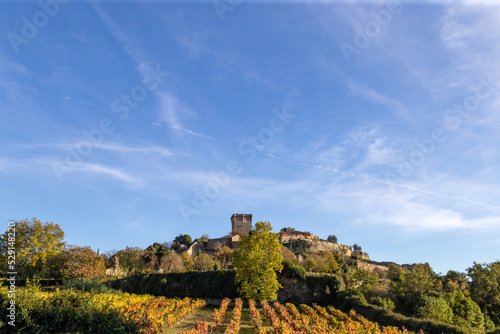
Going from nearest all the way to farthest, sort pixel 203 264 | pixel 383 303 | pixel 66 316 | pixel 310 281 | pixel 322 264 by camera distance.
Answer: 1. pixel 66 316
2. pixel 383 303
3. pixel 310 281
4. pixel 322 264
5. pixel 203 264

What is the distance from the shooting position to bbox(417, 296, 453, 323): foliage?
2166 centimetres

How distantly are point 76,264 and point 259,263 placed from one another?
2334cm

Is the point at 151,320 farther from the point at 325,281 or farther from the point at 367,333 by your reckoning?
the point at 325,281

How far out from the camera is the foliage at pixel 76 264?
35750mm

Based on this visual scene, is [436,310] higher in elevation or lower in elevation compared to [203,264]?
lower

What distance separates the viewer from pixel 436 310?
72.3 feet

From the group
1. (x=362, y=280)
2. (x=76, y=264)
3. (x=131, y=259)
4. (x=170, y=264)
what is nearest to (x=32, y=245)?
(x=76, y=264)

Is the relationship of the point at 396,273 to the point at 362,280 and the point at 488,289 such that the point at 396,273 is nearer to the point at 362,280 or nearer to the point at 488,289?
the point at 362,280

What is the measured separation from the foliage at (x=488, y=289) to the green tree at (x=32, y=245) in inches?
1870

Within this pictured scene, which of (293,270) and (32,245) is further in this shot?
(32,245)

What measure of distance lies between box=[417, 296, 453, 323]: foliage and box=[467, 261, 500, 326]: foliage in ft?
24.8

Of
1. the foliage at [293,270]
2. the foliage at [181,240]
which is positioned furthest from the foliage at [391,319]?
the foliage at [181,240]

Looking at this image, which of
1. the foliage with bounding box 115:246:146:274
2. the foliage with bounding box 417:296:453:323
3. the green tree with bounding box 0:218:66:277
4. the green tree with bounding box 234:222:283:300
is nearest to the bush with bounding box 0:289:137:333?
the green tree with bounding box 234:222:283:300

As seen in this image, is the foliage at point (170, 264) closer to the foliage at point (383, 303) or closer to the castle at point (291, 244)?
the castle at point (291, 244)
